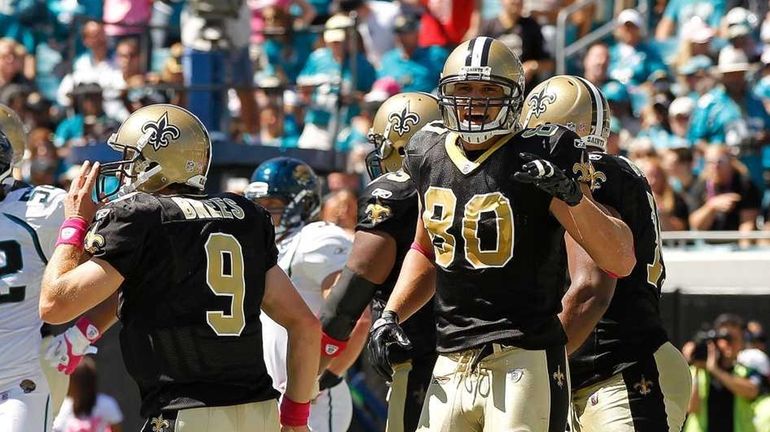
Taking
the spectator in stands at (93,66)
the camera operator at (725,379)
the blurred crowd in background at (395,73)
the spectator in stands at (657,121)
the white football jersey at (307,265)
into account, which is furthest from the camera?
the spectator in stands at (93,66)

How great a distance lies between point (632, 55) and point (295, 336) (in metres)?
7.89

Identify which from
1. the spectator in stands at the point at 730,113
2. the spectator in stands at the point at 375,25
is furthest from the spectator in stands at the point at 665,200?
the spectator in stands at the point at 375,25

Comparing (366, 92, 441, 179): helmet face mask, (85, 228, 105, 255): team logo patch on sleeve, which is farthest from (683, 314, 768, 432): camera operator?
(85, 228, 105, 255): team logo patch on sleeve

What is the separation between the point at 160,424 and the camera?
4914 mm

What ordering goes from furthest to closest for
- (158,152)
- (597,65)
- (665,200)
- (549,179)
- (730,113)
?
(597,65) → (730,113) → (665,200) → (158,152) → (549,179)

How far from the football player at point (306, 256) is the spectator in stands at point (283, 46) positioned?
5.92m

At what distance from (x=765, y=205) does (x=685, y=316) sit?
4.78 feet

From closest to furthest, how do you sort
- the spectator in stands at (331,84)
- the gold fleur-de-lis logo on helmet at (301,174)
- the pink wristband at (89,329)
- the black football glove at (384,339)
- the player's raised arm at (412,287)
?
the black football glove at (384,339) → the player's raised arm at (412,287) → the pink wristband at (89,329) → the gold fleur-de-lis logo on helmet at (301,174) → the spectator in stands at (331,84)

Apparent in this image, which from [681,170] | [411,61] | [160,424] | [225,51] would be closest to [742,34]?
[681,170]

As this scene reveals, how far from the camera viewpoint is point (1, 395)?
592cm

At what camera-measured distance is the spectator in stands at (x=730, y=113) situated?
439 inches

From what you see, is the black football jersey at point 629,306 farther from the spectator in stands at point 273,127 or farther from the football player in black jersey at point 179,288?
the spectator in stands at point 273,127

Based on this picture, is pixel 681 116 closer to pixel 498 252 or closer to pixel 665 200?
pixel 665 200

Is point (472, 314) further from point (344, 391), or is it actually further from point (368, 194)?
point (344, 391)
